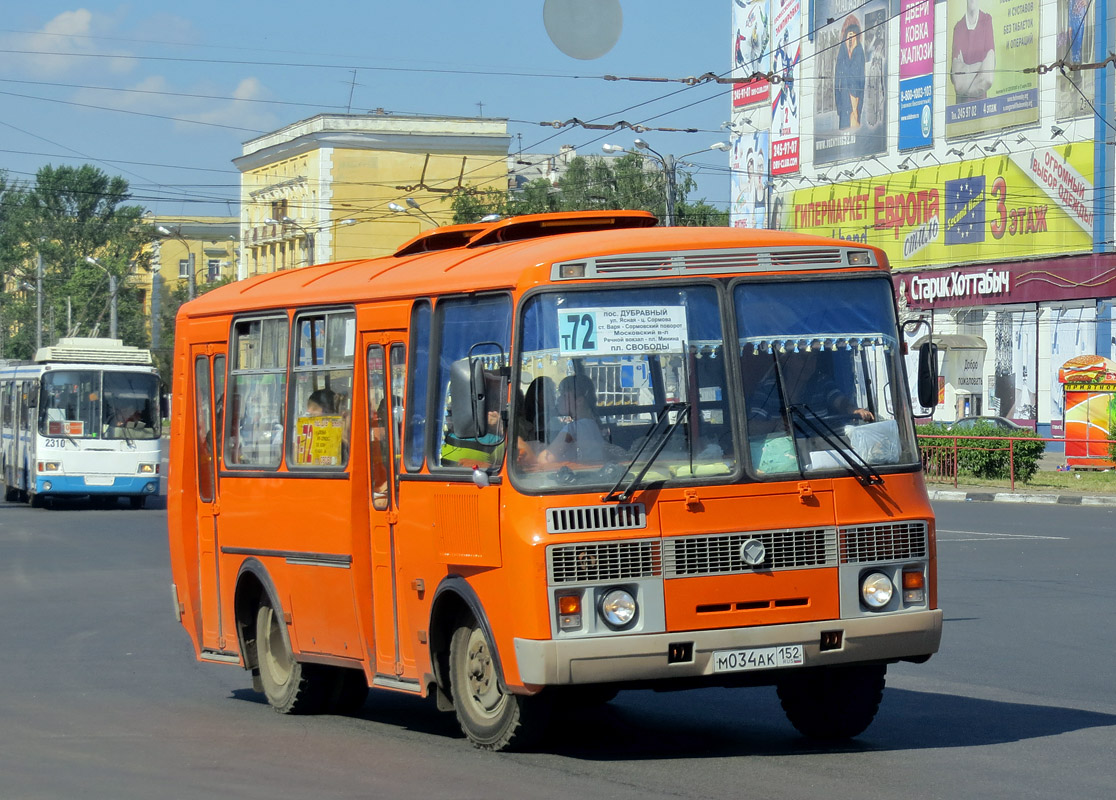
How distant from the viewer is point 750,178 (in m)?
68.3

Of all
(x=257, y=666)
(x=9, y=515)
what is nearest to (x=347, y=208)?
(x=9, y=515)

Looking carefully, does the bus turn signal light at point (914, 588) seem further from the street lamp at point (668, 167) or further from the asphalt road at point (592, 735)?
the street lamp at point (668, 167)

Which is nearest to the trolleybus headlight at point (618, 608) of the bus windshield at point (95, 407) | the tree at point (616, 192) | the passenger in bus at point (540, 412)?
the passenger in bus at point (540, 412)

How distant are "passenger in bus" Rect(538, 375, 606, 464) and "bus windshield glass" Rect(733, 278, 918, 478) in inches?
27.6

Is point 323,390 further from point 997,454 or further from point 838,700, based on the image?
point 997,454

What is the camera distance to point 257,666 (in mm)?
10547

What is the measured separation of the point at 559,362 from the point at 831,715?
227cm

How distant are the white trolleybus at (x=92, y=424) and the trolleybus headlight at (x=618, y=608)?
2531 centimetres

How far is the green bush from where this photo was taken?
3284 centimetres

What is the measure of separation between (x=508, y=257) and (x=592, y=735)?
8.13ft

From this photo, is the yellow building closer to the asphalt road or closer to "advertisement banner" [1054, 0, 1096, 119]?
"advertisement banner" [1054, 0, 1096, 119]

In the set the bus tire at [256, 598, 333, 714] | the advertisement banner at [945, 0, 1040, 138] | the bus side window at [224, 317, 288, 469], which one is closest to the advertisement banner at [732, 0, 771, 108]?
the advertisement banner at [945, 0, 1040, 138]

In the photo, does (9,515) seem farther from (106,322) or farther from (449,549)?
(106,322)

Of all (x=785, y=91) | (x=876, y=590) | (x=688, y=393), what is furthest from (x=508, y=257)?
(x=785, y=91)
